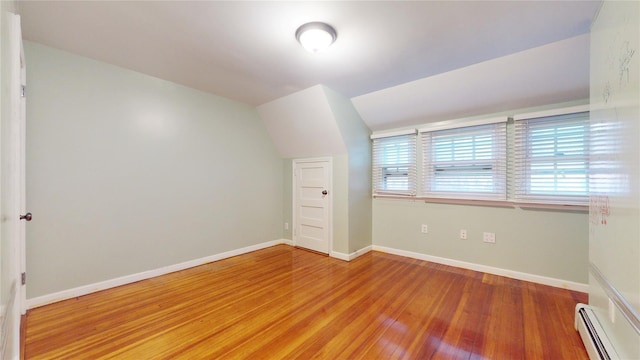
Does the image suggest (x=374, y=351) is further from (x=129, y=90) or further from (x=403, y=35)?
(x=129, y=90)

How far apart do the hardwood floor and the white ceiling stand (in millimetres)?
2377

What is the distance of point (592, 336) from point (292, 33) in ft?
9.83

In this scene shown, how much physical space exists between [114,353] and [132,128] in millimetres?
2201

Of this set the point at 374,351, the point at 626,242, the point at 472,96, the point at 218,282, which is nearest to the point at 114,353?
the point at 218,282

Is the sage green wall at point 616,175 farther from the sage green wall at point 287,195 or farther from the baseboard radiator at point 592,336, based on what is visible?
the sage green wall at point 287,195

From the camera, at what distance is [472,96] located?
288 centimetres

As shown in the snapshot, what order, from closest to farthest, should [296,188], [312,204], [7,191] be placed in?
[7,191] < [312,204] < [296,188]

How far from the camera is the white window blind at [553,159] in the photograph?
2.48 m

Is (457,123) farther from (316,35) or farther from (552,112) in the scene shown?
(316,35)

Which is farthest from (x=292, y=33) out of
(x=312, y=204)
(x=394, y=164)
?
(x=312, y=204)

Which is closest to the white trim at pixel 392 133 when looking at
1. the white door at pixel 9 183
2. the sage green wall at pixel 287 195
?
the sage green wall at pixel 287 195

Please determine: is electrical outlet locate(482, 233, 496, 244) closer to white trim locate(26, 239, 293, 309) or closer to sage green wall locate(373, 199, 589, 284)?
sage green wall locate(373, 199, 589, 284)

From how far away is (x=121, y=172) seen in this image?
2.65m

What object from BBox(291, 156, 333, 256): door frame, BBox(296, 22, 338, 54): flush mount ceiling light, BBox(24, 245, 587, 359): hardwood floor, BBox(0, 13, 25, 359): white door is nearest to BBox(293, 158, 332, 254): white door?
BBox(291, 156, 333, 256): door frame
